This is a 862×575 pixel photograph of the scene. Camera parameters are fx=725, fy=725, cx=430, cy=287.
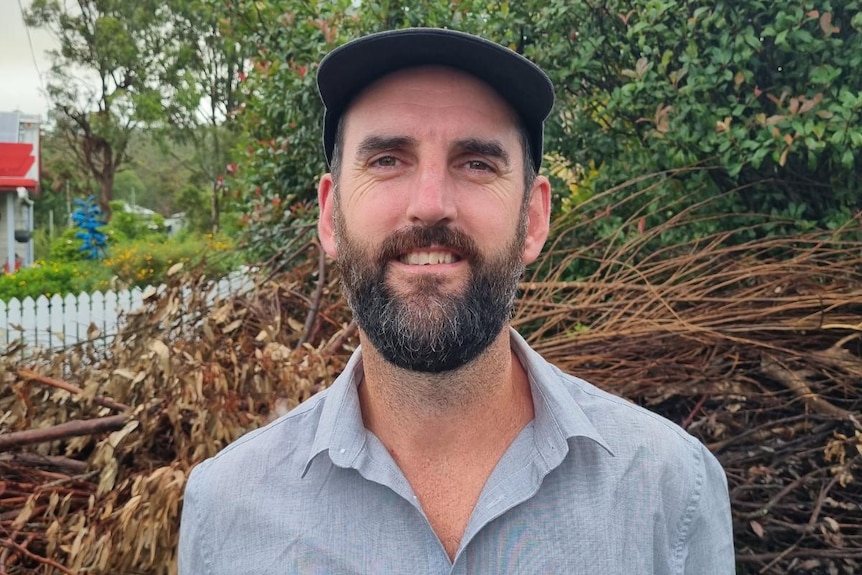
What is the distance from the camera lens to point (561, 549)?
4.48ft

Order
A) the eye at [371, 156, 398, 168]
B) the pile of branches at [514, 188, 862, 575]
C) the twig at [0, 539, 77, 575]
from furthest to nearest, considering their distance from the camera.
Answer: the pile of branches at [514, 188, 862, 575] < the twig at [0, 539, 77, 575] < the eye at [371, 156, 398, 168]

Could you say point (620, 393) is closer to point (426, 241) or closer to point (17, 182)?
point (426, 241)

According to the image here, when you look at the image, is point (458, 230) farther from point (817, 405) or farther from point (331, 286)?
point (331, 286)

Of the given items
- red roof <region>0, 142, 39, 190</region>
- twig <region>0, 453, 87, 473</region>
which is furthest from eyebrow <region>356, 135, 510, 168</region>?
red roof <region>0, 142, 39, 190</region>

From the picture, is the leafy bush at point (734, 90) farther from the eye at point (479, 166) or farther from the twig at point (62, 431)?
the twig at point (62, 431)

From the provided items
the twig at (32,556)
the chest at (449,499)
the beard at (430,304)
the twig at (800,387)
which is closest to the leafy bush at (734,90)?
the twig at (800,387)

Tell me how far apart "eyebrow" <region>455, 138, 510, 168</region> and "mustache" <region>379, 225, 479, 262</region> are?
0.18 metres

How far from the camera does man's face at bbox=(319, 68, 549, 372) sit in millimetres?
1414

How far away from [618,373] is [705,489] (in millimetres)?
1388

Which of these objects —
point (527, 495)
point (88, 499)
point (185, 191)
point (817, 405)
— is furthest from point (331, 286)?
point (185, 191)

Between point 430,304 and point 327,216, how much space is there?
16.6 inches

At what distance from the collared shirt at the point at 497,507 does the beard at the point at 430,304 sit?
21cm

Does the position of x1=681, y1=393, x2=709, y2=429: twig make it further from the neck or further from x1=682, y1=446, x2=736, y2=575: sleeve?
the neck

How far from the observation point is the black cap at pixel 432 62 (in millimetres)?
1409
